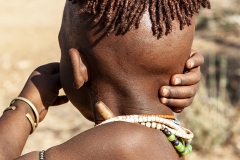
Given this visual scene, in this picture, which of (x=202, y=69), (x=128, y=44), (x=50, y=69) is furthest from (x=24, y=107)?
(x=202, y=69)

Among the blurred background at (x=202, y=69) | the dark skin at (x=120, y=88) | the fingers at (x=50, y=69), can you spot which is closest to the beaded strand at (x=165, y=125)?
the dark skin at (x=120, y=88)

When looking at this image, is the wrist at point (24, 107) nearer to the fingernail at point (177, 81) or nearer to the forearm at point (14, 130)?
the forearm at point (14, 130)

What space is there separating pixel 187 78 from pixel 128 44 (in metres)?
0.36

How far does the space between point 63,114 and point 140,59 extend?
3.95 m

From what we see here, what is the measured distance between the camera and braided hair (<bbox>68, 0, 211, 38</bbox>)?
199 cm

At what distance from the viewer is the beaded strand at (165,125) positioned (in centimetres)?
204

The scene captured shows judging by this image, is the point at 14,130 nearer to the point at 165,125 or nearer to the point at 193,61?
the point at 165,125

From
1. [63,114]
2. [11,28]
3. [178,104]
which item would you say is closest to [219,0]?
[11,28]

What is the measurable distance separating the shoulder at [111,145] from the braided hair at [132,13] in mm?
365

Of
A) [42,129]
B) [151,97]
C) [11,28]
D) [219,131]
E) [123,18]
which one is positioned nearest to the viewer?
[123,18]

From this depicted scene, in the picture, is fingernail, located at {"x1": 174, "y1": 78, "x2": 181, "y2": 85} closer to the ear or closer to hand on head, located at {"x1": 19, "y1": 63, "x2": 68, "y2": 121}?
the ear

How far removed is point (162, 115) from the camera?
2127mm

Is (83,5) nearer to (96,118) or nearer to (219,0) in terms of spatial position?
(96,118)

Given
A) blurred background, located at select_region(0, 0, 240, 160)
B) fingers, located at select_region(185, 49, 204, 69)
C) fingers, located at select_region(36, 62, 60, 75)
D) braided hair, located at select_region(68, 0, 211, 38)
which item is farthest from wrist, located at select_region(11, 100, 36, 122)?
blurred background, located at select_region(0, 0, 240, 160)
